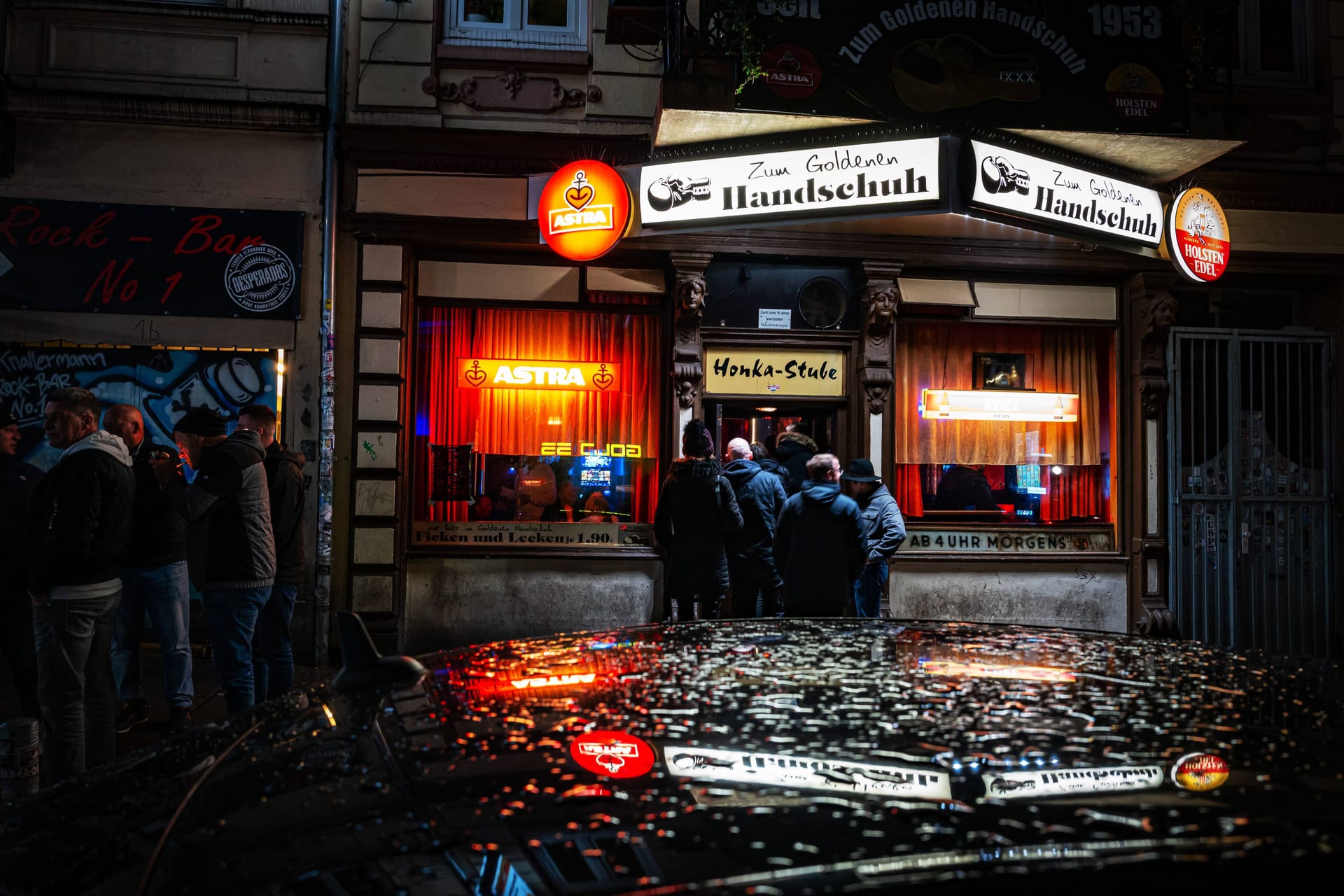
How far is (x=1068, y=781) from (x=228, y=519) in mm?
4991

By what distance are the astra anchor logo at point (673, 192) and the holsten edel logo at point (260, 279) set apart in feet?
10.7

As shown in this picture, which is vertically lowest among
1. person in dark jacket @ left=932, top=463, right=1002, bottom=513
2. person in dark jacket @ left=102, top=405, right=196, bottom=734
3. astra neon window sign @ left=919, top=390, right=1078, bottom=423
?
person in dark jacket @ left=102, top=405, right=196, bottom=734

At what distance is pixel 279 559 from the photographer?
582 cm

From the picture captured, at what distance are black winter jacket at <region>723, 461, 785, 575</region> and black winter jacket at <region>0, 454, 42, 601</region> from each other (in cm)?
455

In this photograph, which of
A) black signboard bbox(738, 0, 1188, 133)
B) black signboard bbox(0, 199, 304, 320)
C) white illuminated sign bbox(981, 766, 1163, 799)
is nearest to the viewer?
white illuminated sign bbox(981, 766, 1163, 799)

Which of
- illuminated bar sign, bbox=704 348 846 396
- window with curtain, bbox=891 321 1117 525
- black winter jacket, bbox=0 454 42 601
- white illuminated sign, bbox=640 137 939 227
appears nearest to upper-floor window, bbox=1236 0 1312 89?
window with curtain, bbox=891 321 1117 525

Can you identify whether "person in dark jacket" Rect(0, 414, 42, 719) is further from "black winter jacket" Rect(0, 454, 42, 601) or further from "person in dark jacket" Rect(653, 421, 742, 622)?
"person in dark jacket" Rect(653, 421, 742, 622)

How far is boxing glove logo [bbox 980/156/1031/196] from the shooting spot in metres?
7.43

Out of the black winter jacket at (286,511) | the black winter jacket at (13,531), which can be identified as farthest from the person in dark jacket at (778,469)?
the black winter jacket at (13,531)

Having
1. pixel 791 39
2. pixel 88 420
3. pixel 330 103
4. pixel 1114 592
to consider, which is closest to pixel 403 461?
pixel 330 103

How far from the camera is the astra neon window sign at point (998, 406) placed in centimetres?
928

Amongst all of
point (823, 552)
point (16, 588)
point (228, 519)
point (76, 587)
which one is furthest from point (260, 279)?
point (823, 552)

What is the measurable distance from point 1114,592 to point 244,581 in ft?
25.5

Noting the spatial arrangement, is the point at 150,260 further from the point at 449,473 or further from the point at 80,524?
the point at 80,524
